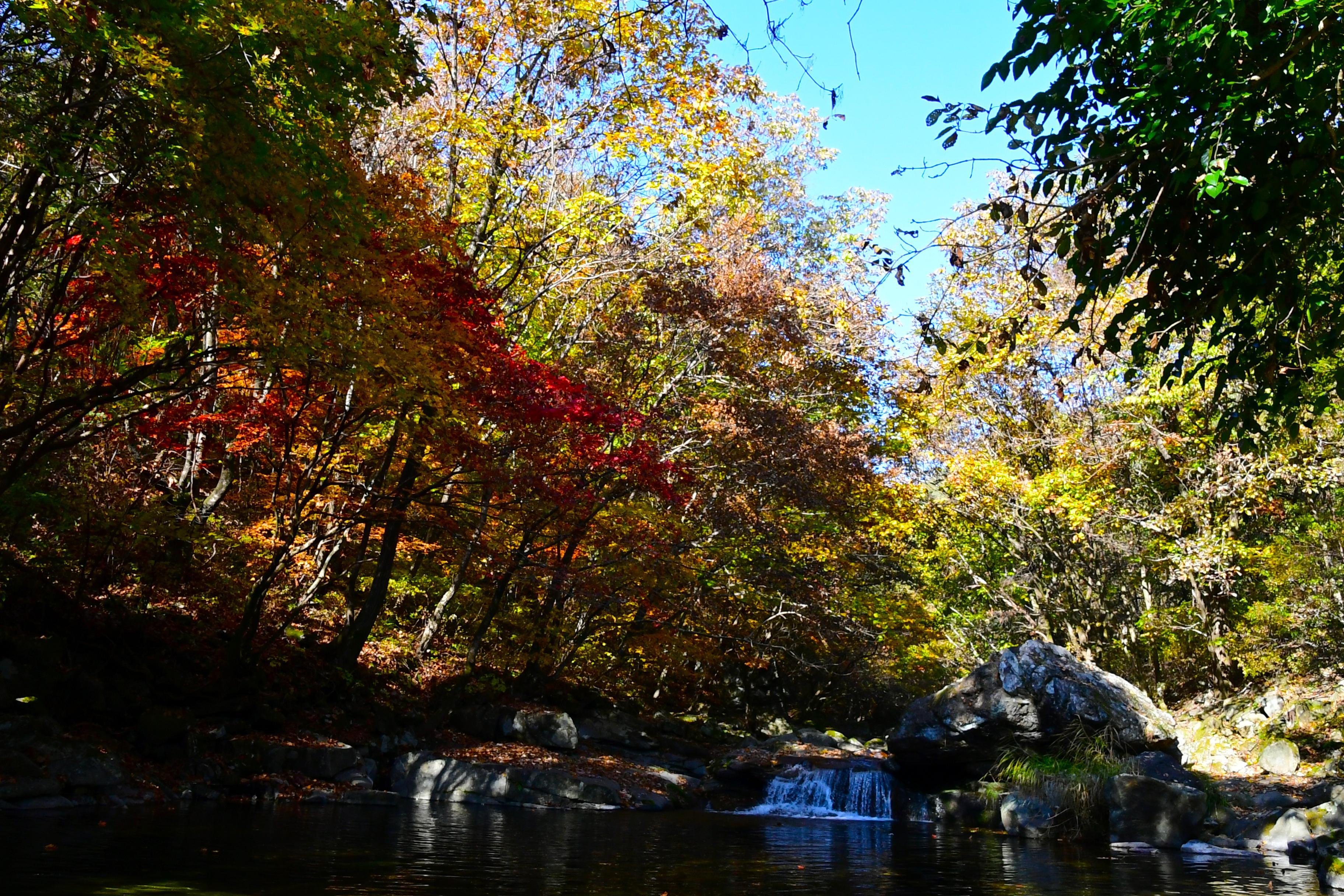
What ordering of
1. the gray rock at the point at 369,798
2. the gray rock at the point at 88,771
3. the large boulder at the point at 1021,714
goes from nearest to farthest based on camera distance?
the gray rock at the point at 88,771 < the gray rock at the point at 369,798 < the large boulder at the point at 1021,714

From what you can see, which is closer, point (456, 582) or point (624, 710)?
point (456, 582)

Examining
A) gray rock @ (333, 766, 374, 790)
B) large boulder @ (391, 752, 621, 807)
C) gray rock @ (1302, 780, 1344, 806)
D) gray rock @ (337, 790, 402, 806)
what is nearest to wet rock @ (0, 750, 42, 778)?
gray rock @ (337, 790, 402, 806)

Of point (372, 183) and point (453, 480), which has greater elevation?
point (372, 183)

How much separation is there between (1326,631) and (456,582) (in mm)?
16731

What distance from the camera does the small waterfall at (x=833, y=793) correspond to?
16.6m

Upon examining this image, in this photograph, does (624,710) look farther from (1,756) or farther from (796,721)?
(1,756)

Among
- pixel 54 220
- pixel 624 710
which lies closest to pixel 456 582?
pixel 624 710

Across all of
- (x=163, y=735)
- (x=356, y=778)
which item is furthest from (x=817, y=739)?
(x=163, y=735)

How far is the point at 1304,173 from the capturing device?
4.95m

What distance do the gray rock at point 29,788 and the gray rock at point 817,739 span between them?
15732mm

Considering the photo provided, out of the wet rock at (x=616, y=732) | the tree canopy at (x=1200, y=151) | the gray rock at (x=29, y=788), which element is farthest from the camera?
the wet rock at (x=616, y=732)

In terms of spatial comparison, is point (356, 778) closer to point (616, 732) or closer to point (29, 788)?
point (29, 788)

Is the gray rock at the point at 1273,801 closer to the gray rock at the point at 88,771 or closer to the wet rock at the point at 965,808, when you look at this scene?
the wet rock at the point at 965,808

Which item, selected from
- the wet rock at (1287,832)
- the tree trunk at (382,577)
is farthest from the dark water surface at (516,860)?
the tree trunk at (382,577)
